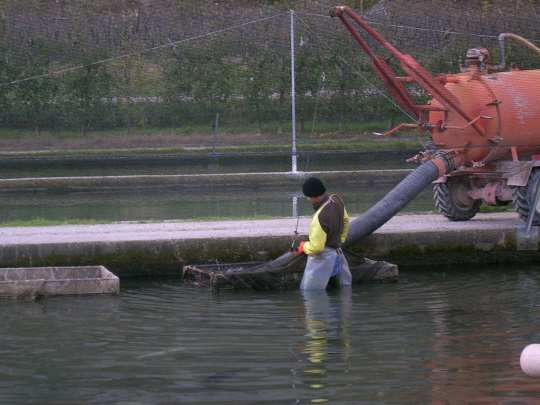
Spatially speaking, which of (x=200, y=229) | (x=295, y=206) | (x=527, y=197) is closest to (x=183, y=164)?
(x=295, y=206)

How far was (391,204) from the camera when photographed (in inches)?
613

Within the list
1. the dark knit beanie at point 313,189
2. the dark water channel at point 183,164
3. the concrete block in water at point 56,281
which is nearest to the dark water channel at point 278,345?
the concrete block in water at point 56,281

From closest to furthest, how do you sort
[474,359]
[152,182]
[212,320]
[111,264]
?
1. [474,359]
2. [212,320]
3. [111,264]
4. [152,182]

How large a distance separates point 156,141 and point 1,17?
7.61 m

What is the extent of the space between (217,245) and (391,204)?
2372mm

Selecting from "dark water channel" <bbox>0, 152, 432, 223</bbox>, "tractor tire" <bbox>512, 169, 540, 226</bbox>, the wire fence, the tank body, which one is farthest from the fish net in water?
the wire fence

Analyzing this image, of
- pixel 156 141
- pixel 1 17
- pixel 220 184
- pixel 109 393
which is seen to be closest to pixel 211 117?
pixel 156 141

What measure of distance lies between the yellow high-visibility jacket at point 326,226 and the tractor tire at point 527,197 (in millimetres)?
4090

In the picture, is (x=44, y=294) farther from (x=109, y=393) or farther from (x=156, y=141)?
(x=156, y=141)

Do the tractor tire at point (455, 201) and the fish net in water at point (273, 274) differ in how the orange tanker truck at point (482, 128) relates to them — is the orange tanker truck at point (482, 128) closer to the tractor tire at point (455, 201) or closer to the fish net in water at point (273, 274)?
the tractor tire at point (455, 201)

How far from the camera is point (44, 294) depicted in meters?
13.5

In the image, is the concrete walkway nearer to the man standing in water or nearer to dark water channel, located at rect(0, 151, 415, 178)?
the man standing in water

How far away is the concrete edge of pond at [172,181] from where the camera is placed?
26734mm

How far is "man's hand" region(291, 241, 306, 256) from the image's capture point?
13.7 metres
